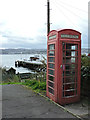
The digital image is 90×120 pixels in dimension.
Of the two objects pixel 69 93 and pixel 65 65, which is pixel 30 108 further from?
pixel 65 65

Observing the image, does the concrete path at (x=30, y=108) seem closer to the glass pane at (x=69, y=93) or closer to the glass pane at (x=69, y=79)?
the glass pane at (x=69, y=93)

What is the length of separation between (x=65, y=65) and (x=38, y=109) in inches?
65.6

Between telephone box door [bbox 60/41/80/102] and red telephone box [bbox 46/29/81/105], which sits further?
telephone box door [bbox 60/41/80/102]

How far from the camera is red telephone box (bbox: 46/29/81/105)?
16.2 feet

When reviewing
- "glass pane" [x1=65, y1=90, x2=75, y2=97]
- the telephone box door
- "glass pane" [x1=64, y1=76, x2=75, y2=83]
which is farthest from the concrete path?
"glass pane" [x1=64, y1=76, x2=75, y2=83]

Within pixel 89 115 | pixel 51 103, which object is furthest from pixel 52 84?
pixel 89 115

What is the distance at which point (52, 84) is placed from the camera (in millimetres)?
5430

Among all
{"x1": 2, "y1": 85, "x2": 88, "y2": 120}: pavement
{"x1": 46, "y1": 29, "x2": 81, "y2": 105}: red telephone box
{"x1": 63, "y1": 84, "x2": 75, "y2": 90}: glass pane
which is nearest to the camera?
{"x1": 2, "y1": 85, "x2": 88, "y2": 120}: pavement

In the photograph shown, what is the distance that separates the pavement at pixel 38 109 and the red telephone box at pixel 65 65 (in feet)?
1.12

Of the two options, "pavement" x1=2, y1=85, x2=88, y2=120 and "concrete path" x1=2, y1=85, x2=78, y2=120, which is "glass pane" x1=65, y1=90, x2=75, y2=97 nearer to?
"pavement" x1=2, y1=85, x2=88, y2=120

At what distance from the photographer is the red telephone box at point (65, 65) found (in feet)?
16.2

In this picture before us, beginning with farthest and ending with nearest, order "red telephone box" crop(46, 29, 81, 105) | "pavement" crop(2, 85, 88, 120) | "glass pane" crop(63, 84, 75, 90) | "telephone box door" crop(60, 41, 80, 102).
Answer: "glass pane" crop(63, 84, 75, 90) → "telephone box door" crop(60, 41, 80, 102) → "red telephone box" crop(46, 29, 81, 105) → "pavement" crop(2, 85, 88, 120)

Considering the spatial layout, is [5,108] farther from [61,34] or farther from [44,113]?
[61,34]

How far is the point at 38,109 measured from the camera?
14.9 feet
